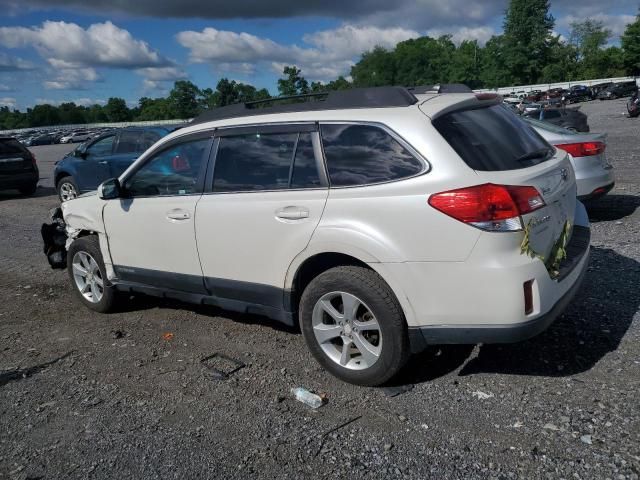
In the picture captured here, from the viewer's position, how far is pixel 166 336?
16.9 feet

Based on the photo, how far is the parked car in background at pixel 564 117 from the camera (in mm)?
17734

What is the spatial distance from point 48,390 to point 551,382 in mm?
3420

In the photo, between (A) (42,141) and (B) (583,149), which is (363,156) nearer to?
(B) (583,149)

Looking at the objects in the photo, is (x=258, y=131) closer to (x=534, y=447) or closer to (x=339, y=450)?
(x=339, y=450)

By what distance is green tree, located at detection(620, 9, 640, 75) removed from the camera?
9019 cm

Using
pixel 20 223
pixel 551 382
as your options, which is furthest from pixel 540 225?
pixel 20 223

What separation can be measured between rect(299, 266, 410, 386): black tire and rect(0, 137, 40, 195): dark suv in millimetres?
13826

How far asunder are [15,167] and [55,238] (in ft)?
33.3

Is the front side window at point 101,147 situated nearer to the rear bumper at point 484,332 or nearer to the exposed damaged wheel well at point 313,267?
the exposed damaged wheel well at point 313,267

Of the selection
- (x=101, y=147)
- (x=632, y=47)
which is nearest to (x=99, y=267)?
(x=101, y=147)

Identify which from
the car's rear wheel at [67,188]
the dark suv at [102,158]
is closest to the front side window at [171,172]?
the dark suv at [102,158]

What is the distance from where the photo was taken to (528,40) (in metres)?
108

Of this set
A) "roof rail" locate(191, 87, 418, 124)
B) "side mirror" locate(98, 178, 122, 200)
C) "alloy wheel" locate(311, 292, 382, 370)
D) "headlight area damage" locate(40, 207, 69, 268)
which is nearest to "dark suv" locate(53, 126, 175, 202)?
"headlight area damage" locate(40, 207, 69, 268)

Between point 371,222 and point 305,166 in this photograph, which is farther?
point 305,166
